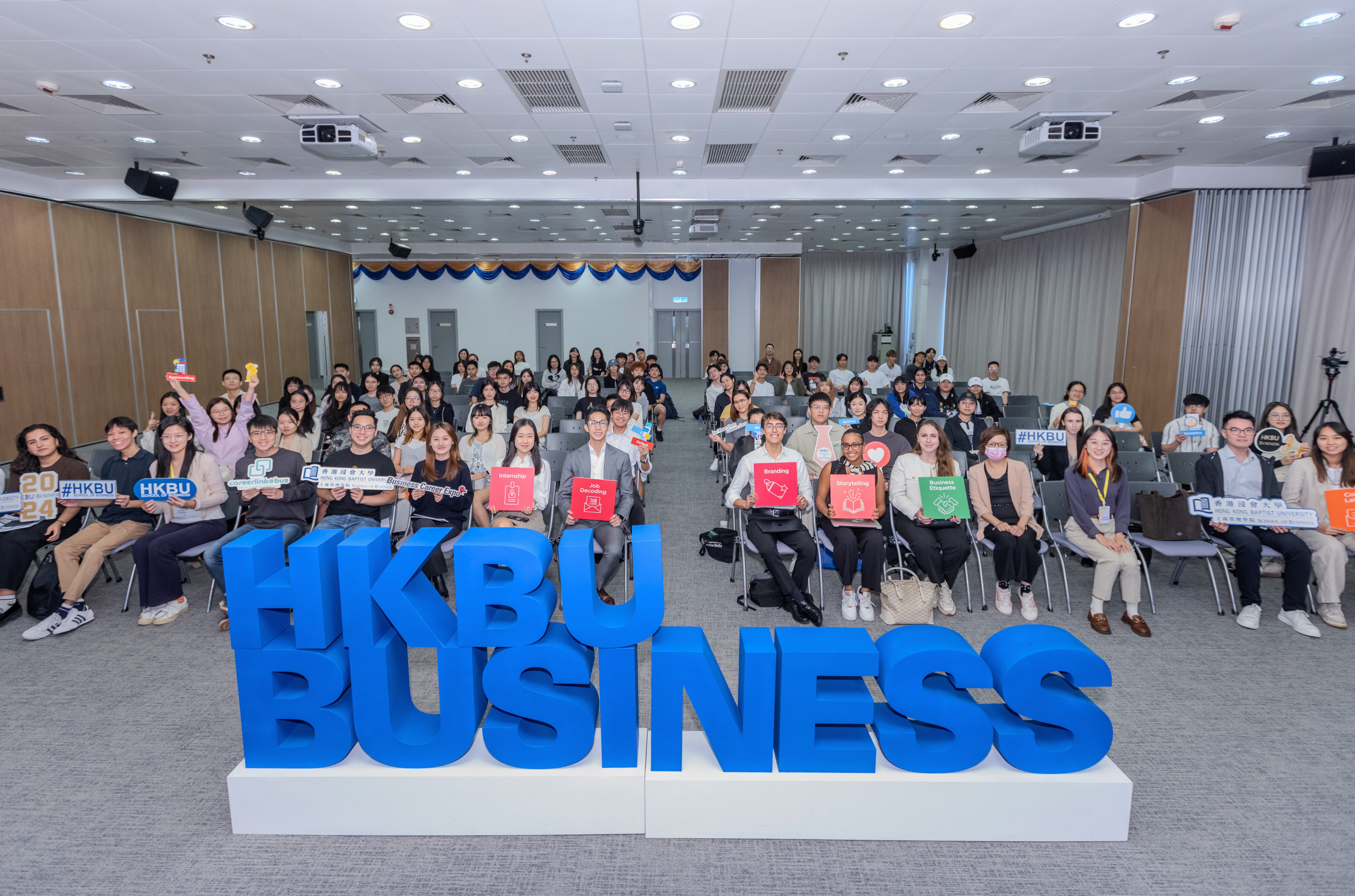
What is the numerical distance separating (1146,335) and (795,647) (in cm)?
1017

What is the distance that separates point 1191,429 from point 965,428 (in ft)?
6.61

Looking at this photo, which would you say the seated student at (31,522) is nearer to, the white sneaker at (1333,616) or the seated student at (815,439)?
the seated student at (815,439)

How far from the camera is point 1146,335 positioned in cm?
1046

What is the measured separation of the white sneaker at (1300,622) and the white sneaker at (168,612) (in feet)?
25.9

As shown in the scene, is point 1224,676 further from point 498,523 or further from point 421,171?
point 421,171

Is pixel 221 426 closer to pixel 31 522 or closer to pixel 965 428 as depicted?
pixel 31 522

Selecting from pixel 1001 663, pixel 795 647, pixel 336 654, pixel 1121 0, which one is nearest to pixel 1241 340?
pixel 1121 0

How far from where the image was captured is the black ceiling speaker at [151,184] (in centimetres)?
967

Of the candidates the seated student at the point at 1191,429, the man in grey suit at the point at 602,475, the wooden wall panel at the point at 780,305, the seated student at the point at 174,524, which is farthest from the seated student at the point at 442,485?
the wooden wall panel at the point at 780,305

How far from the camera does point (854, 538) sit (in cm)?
536

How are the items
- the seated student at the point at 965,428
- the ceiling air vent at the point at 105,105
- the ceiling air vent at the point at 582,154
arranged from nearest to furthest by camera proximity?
1. the ceiling air vent at the point at 105,105
2. the seated student at the point at 965,428
3. the ceiling air vent at the point at 582,154

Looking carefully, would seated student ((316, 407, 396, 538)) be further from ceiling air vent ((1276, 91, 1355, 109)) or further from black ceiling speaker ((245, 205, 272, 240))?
ceiling air vent ((1276, 91, 1355, 109))

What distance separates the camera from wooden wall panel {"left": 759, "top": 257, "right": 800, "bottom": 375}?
2080 cm

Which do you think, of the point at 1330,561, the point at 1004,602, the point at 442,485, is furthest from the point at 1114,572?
the point at 442,485
